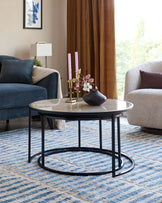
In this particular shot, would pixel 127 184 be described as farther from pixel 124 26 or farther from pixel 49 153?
pixel 124 26

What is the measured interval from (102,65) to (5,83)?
1.57m

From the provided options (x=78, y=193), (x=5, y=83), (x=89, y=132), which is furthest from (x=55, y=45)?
(x=78, y=193)

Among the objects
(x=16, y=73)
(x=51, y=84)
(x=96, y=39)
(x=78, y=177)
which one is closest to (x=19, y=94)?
(x=51, y=84)

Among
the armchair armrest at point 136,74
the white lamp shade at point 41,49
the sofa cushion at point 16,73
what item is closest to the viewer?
the armchair armrest at point 136,74

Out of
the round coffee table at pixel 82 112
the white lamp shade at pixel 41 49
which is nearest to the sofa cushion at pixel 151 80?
the round coffee table at pixel 82 112

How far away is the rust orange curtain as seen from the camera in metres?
5.01

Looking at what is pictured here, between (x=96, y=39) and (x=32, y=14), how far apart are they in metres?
1.08

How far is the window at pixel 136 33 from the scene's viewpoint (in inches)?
185

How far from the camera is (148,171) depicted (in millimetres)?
2463

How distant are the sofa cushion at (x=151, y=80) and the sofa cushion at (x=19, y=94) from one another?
1130 millimetres

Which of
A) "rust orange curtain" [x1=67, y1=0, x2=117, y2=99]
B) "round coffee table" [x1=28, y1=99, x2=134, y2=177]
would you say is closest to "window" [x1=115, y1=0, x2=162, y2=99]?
"rust orange curtain" [x1=67, y1=0, x2=117, y2=99]

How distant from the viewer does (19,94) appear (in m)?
3.71

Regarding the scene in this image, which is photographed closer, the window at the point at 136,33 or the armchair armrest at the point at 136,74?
the armchair armrest at the point at 136,74

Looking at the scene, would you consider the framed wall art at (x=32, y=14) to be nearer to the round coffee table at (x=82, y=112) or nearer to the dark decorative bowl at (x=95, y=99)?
the round coffee table at (x=82, y=112)
